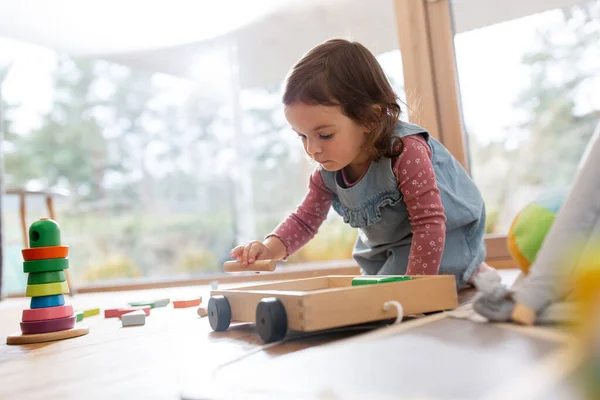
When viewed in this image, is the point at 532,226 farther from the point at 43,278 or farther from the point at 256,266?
the point at 43,278

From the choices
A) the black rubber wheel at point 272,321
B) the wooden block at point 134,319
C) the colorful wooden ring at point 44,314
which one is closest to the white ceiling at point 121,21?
the wooden block at point 134,319

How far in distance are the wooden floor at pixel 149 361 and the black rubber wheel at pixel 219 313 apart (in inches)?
0.7

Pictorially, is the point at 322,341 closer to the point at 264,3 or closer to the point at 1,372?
the point at 1,372

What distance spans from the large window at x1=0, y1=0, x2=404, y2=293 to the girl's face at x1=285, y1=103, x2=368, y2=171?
8.39 ft

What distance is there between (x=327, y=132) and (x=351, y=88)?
101 millimetres

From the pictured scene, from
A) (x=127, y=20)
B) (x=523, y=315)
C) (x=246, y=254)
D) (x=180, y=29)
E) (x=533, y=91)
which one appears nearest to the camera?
(x=523, y=315)

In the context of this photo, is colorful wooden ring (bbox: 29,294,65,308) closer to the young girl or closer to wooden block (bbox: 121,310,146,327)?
wooden block (bbox: 121,310,146,327)

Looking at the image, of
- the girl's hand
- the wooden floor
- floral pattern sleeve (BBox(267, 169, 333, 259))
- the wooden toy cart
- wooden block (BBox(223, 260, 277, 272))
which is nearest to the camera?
the wooden floor

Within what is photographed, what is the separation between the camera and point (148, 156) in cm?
436

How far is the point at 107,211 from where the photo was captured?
436cm

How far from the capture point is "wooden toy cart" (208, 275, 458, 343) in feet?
2.56

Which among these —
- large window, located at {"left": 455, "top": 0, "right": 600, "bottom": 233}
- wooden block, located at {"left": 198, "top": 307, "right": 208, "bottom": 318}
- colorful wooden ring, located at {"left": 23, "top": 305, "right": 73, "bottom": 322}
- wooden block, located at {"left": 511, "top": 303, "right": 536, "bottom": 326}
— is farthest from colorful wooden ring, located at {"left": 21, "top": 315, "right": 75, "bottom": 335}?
large window, located at {"left": 455, "top": 0, "right": 600, "bottom": 233}

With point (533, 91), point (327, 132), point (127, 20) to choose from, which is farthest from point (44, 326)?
point (127, 20)

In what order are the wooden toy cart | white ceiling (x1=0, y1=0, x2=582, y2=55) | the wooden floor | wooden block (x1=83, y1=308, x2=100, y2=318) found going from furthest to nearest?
1. white ceiling (x1=0, y1=0, x2=582, y2=55)
2. wooden block (x1=83, y1=308, x2=100, y2=318)
3. the wooden toy cart
4. the wooden floor
